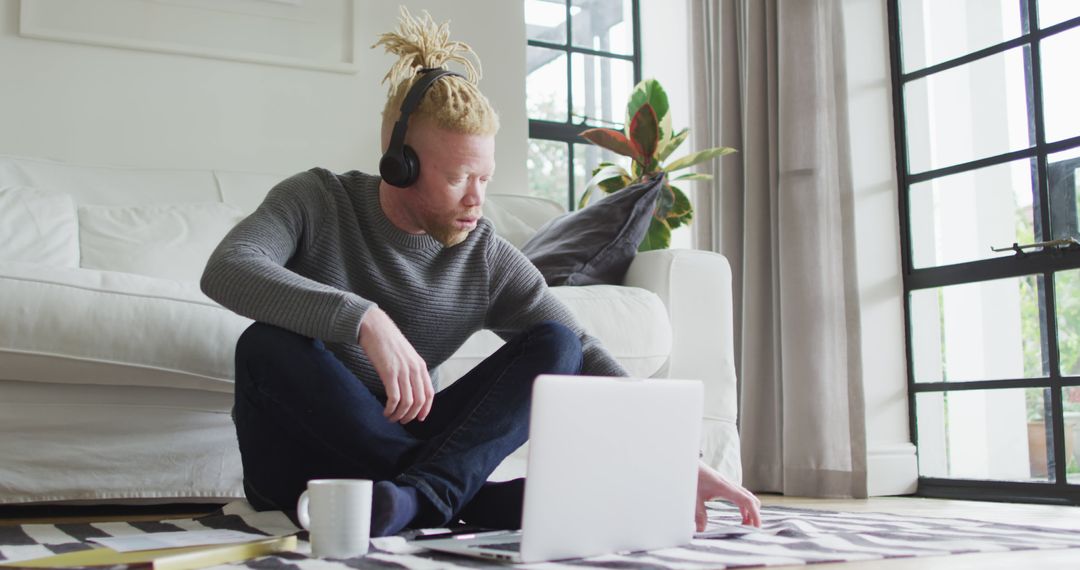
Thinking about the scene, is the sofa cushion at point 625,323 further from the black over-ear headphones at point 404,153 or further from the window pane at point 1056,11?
the window pane at point 1056,11

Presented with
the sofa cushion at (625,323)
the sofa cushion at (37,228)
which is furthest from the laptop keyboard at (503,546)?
the sofa cushion at (37,228)

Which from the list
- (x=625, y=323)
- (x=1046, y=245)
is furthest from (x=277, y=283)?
(x=1046, y=245)

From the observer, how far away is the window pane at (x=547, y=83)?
3844 millimetres

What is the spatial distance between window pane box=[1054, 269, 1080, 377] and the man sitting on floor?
171 cm

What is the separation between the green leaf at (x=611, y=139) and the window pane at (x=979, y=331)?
39.1 inches

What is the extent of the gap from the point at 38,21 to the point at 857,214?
239 cm

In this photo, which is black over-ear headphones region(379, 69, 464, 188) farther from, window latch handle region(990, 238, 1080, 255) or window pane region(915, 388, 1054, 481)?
window pane region(915, 388, 1054, 481)

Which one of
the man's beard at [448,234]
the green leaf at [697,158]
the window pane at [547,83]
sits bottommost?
the man's beard at [448,234]

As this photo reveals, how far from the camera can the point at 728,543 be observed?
1.33 m

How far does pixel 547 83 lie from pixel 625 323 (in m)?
1.84

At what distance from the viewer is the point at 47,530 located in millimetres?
1537

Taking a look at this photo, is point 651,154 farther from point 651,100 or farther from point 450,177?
point 450,177

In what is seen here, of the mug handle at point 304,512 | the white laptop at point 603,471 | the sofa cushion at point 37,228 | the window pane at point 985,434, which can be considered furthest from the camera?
the window pane at point 985,434

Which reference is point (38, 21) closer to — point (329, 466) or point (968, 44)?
point (329, 466)
